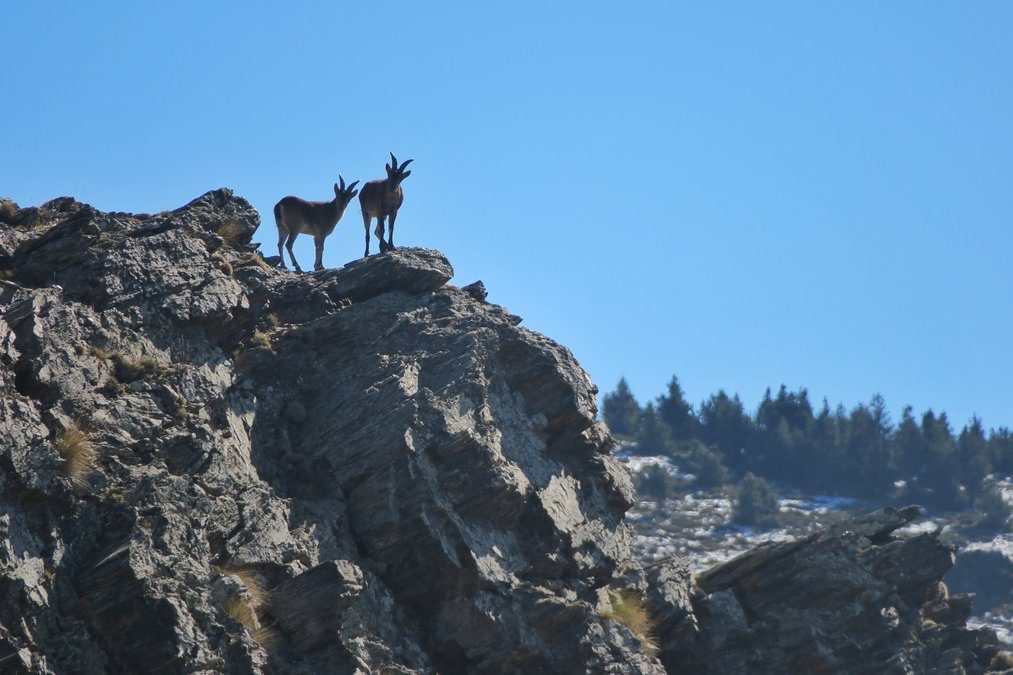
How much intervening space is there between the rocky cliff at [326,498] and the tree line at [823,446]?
235 feet

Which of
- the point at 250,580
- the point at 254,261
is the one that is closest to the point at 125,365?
the point at 250,580

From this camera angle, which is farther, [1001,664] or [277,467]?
[1001,664]

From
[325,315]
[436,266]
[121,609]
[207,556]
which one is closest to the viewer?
[121,609]

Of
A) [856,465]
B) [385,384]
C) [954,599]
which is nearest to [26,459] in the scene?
[385,384]

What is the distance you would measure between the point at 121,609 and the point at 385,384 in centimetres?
743

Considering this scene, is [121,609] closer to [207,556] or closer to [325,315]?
[207,556]

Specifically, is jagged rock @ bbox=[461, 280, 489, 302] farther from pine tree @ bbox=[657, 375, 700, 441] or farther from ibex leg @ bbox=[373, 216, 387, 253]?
pine tree @ bbox=[657, 375, 700, 441]

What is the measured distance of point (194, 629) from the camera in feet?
53.8

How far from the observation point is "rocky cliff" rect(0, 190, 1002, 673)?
16.6 metres

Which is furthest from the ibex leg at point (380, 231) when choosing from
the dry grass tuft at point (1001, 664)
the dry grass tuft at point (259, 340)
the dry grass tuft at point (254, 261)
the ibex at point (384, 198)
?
the dry grass tuft at point (1001, 664)

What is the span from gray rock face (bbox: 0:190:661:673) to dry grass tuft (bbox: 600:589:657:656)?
57cm

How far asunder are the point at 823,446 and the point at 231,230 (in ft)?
280

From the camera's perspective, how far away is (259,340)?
22.6m

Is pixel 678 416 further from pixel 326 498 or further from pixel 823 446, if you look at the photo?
pixel 326 498
